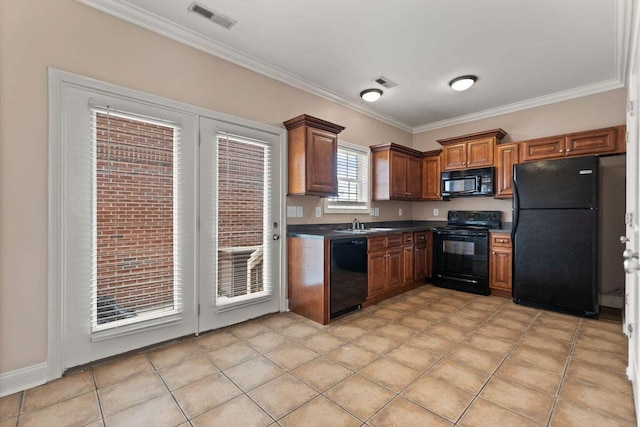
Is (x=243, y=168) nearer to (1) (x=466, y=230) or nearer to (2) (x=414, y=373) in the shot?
(2) (x=414, y=373)

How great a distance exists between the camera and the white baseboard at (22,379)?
1882 mm

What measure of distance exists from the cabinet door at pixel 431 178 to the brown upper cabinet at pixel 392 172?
28 cm

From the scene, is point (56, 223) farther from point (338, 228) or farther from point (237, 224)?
A: point (338, 228)

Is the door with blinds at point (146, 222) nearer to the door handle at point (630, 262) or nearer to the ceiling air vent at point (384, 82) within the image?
the ceiling air vent at point (384, 82)

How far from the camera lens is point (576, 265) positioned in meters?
3.37

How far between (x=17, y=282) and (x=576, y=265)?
17.0 ft

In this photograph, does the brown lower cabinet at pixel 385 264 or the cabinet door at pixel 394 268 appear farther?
the cabinet door at pixel 394 268

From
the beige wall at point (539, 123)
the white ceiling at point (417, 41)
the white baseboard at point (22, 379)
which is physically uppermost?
the white ceiling at point (417, 41)

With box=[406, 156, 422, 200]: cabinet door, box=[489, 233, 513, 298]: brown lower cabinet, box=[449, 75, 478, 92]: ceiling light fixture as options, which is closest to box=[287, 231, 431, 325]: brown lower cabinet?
box=[406, 156, 422, 200]: cabinet door

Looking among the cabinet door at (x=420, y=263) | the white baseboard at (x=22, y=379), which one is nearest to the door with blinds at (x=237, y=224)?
the white baseboard at (x=22, y=379)

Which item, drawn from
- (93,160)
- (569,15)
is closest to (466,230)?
(569,15)

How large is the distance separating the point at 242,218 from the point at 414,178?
3.26 m

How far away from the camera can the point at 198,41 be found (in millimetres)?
2766

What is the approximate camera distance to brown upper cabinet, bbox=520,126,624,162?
3.45 metres
